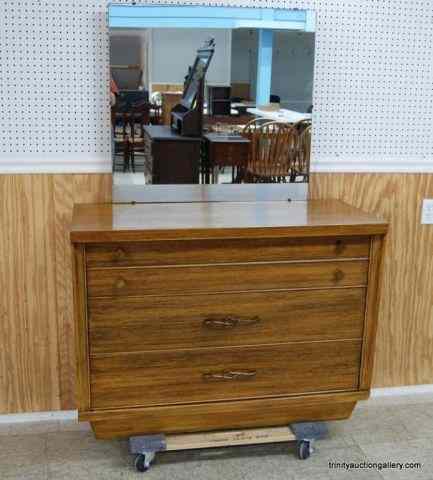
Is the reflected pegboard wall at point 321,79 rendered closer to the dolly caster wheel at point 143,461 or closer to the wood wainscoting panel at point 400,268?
the wood wainscoting panel at point 400,268

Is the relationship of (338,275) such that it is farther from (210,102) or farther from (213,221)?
(210,102)

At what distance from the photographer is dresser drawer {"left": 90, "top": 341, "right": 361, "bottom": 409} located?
2.28 meters

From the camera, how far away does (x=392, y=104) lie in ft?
8.92

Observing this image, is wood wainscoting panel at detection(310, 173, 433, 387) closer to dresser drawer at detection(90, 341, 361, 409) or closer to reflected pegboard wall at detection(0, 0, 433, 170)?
reflected pegboard wall at detection(0, 0, 433, 170)

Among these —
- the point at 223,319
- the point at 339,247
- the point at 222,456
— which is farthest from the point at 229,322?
the point at 222,456

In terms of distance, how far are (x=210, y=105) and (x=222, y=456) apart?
4.49 feet

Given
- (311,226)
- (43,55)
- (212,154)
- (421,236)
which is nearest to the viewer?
(311,226)

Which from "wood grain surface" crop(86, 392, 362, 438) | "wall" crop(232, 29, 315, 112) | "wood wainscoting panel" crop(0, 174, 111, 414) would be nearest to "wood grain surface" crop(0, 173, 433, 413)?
"wood wainscoting panel" crop(0, 174, 111, 414)

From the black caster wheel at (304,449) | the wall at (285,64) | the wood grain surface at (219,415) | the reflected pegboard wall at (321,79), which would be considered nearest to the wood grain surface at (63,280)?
the reflected pegboard wall at (321,79)

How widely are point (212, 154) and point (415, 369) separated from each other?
1407 mm

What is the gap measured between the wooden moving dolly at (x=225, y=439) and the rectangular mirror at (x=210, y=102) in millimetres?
915

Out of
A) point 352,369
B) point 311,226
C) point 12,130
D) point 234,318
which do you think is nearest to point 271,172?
point 311,226

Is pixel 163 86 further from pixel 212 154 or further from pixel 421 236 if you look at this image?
pixel 421 236

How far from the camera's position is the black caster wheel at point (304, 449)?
2523 millimetres
